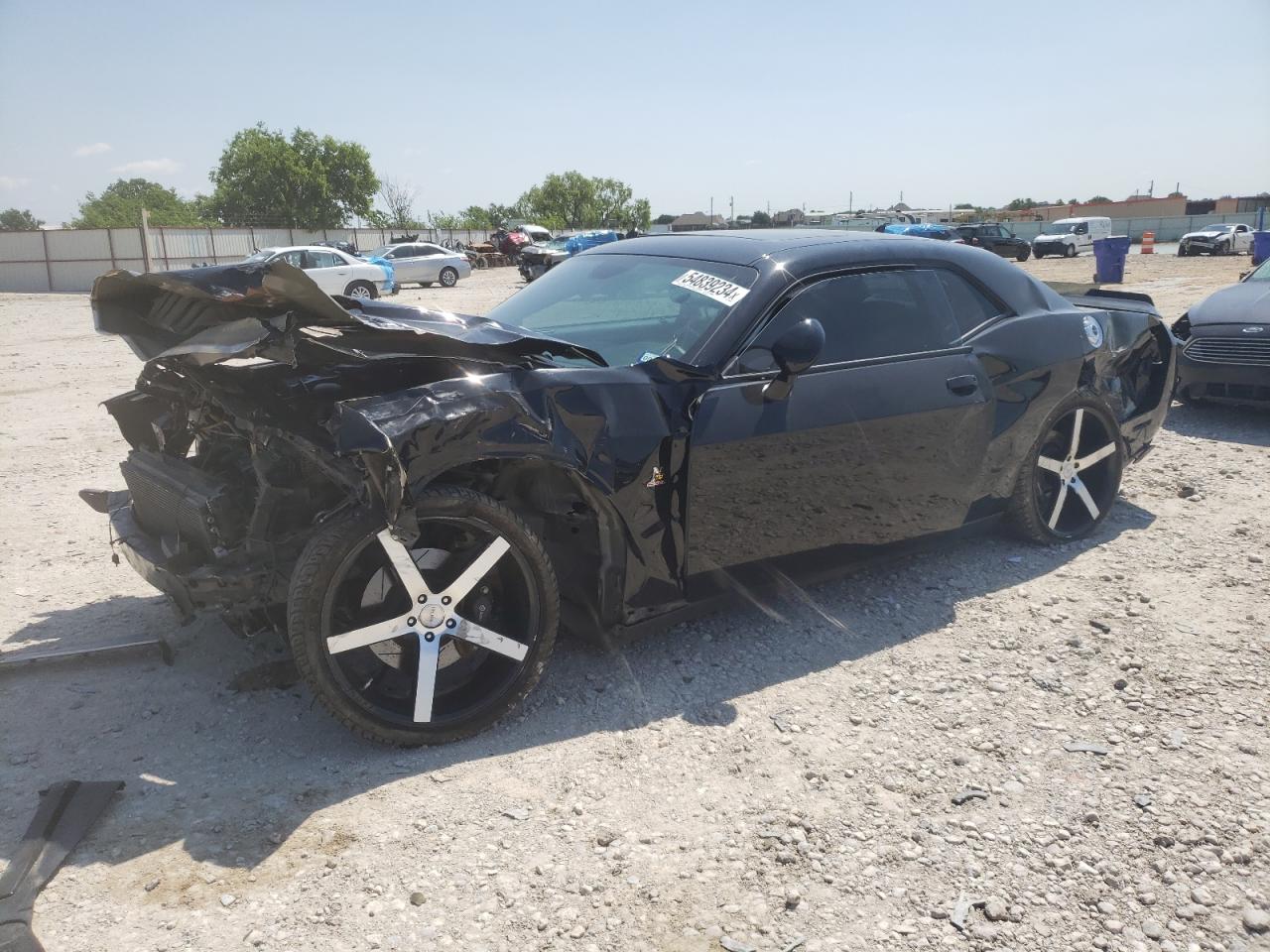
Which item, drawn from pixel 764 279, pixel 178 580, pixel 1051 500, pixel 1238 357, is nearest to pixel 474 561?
pixel 178 580

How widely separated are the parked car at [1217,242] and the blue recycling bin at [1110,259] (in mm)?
16286

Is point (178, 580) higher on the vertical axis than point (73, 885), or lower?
higher

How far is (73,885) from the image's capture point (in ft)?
7.85

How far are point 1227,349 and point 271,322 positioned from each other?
7.74 metres

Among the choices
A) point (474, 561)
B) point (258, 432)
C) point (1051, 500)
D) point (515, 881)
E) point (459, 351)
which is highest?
point (459, 351)

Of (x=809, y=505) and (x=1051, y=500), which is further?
(x=1051, y=500)

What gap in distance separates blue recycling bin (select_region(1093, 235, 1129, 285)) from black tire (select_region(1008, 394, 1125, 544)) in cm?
2031

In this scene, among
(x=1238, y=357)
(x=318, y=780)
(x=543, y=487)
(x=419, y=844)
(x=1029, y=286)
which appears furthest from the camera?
(x=1238, y=357)

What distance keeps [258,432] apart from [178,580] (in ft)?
1.73

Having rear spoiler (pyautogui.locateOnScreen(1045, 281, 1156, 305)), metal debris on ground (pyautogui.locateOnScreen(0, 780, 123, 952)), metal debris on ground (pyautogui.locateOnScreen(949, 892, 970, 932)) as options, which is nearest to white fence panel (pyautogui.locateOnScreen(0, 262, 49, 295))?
rear spoiler (pyautogui.locateOnScreen(1045, 281, 1156, 305))

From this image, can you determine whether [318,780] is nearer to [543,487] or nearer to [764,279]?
[543,487]

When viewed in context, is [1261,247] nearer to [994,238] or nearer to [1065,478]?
[994,238]

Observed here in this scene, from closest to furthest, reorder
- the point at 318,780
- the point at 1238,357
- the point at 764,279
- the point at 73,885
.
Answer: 1. the point at 73,885
2. the point at 318,780
3. the point at 764,279
4. the point at 1238,357

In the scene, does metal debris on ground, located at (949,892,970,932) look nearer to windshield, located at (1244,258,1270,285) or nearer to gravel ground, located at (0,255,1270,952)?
gravel ground, located at (0,255,1270,952)
